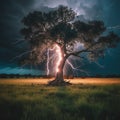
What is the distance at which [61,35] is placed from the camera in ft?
135

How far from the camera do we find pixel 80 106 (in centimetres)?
1256

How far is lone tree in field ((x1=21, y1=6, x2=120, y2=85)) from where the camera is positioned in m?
41.8

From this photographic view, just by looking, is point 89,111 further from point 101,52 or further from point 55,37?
point 101,52

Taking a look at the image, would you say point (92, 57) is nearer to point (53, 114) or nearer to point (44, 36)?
point (44, 36)

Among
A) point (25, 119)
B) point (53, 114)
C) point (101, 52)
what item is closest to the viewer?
point (25, 119)

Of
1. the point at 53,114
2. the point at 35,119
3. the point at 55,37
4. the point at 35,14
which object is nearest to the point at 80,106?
the point at 53,114

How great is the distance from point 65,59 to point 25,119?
3345 cm

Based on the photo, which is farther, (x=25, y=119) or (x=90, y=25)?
(x=90, y=25)

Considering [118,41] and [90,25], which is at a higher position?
[90,25]

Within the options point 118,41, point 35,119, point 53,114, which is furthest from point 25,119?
point 118,41

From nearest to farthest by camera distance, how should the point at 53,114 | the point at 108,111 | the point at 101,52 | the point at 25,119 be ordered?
the point at 25,119 < the point at 53,114 < the point at 108,111 < the point at 101,52

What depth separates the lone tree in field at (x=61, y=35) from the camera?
137 ft

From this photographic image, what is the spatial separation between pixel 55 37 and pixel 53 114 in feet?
104

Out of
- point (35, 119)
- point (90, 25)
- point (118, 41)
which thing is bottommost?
point (35, 119)
